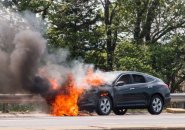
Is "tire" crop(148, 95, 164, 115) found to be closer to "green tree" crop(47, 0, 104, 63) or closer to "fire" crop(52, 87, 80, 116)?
"fire" crop(52, 87, 80, 116)

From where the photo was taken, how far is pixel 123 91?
2181 centimetres

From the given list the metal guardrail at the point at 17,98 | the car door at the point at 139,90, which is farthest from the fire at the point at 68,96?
Answer: the metal guardrail at the point at 17,98

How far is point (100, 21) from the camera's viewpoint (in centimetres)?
4275

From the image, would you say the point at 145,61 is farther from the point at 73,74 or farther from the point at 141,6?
the point at 73,74

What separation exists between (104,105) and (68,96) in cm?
125

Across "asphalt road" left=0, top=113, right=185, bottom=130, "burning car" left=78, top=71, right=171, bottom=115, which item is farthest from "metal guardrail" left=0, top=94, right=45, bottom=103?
"asphalt road" left=0, top=113, right=185, bottom=130

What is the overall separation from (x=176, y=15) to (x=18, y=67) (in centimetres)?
2398

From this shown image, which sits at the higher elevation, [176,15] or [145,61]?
[176,15]

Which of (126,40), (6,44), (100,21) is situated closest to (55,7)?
(100,21)

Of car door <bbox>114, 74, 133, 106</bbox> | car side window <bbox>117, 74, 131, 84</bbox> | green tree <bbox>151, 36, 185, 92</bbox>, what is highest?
green tree <bbox>151, 36, 185, 92</bbox>

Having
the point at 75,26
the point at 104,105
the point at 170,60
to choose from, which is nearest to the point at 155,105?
the point at 104,105

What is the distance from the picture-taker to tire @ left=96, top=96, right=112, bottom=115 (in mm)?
21083

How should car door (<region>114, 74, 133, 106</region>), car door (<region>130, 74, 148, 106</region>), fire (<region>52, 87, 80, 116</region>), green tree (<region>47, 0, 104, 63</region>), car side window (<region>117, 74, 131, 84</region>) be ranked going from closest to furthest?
fire (<region>52, 87, 80, 116</region>) < car door (<region>114, 74, 133, 106</region>) < car side window (<region>117, 74, 131, 84</region>) < car door (<region>130, 74, 148, 106</region>) < green tree (<region>47, 0, 104, 63</region>)

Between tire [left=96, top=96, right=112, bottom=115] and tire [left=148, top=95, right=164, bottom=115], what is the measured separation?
6.53 ft
